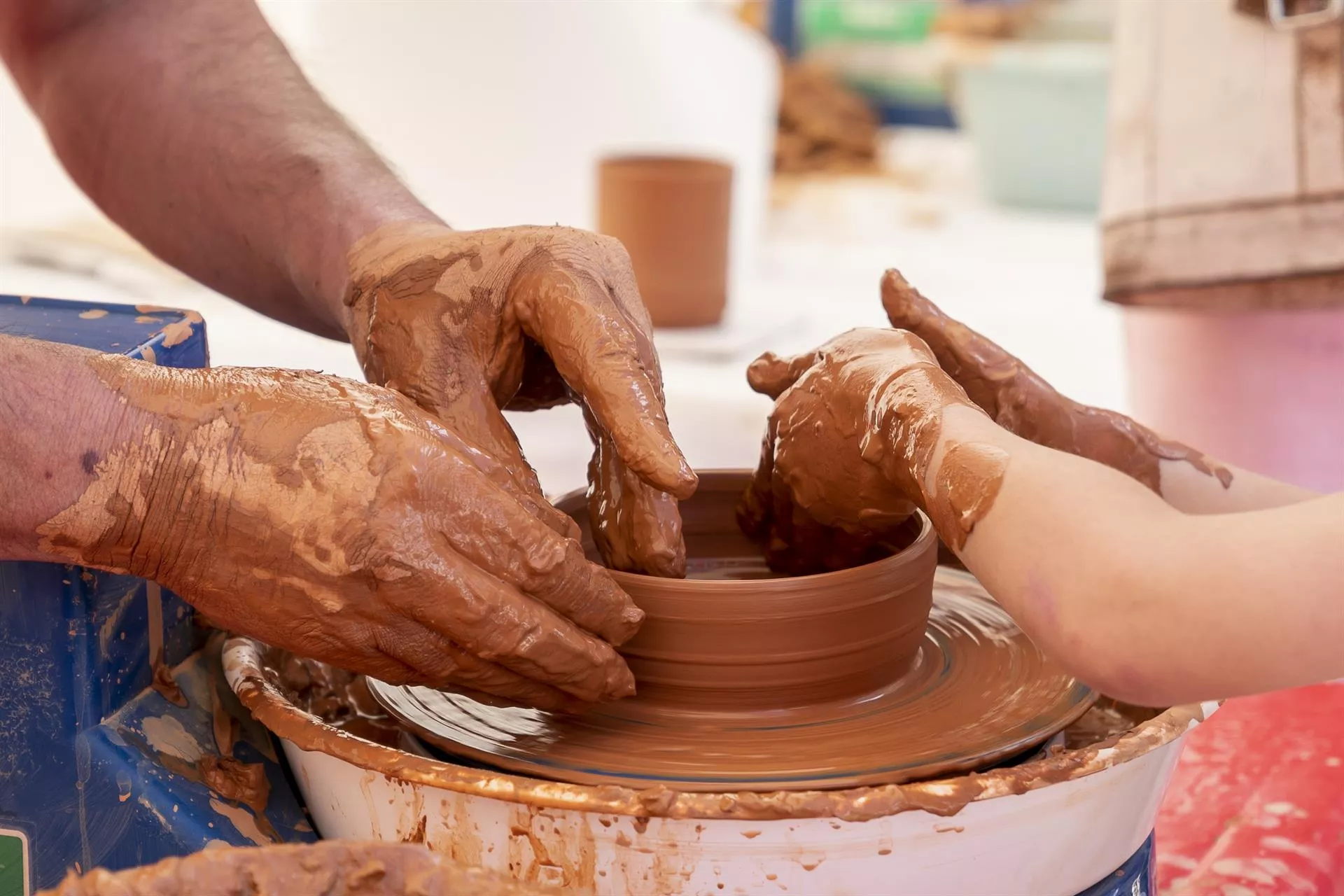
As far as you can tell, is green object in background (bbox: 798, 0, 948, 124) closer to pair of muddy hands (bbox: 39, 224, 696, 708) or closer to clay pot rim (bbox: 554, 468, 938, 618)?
clay pot rim (bbox: 554, 468, 938, 618)

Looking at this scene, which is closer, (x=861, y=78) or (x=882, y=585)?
(x=882, y=585)

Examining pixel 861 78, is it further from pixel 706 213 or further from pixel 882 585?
pixel 882 585

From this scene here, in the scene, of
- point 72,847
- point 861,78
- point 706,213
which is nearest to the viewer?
point 72,847

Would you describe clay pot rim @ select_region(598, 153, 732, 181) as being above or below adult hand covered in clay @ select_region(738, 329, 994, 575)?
above

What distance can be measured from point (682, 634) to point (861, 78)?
336 inches

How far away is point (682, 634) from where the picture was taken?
121cm

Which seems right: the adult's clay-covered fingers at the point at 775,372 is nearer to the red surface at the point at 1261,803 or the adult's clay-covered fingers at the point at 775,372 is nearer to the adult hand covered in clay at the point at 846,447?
the adult hand covered in clay at the point at 846,447

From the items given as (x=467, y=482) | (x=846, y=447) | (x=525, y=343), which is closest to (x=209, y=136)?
(x=525, y=343)

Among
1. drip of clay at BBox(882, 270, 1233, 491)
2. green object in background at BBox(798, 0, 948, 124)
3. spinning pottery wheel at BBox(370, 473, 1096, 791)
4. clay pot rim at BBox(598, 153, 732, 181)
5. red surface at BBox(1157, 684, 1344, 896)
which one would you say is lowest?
red surface at BBox(1157, 684, 1344, 896)

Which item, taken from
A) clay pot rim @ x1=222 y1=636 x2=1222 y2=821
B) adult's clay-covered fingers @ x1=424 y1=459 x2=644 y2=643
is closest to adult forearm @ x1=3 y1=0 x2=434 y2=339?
adult's clay-covered fingers @ x1=424 y1=459 x2=644 y2=643

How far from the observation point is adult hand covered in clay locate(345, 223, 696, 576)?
1.25 metres

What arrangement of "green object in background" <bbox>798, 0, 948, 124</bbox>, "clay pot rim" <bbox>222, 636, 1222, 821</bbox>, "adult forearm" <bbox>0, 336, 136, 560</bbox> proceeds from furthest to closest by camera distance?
1. "green object in background" <bbox>798, 0, 948, 124</bbox>
2. "adult forearm" <bbox>0, 336, 136, 560</bbox>
3. "clay pot rim" <bbox>222, 636, 1222, 821</bbox>

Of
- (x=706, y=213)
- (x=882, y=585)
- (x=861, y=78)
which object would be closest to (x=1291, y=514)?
(x=882, y=585)

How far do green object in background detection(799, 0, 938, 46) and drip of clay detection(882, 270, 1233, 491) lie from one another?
27.5ft
